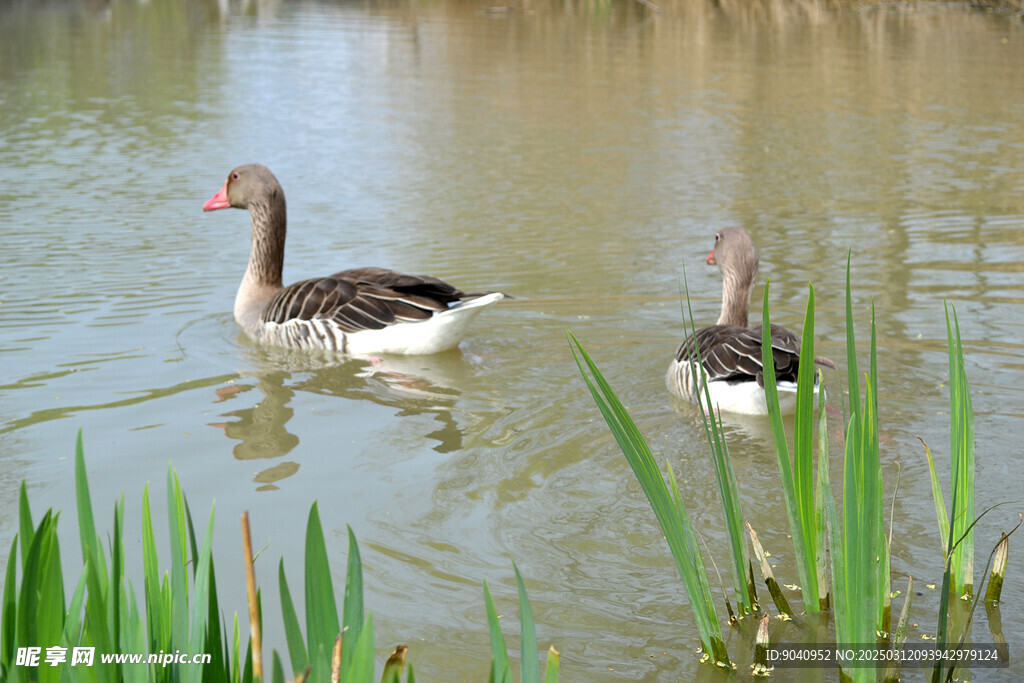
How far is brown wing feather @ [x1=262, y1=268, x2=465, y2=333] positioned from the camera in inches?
295

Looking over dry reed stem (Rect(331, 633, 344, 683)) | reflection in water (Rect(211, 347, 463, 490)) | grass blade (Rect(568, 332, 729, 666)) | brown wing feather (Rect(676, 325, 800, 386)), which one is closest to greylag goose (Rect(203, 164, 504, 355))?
reflection in water (Rect(211, 347, 463, 490))

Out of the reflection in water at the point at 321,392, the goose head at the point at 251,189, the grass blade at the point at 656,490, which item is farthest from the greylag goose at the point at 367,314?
the grass blade at the point at 656,490

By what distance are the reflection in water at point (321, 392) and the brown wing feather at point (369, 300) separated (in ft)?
0.90

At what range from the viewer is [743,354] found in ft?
19.7

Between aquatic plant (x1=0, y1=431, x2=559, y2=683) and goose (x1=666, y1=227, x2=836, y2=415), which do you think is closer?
aquatic plant (x1=0, y1=431, x2=559, y2=683)

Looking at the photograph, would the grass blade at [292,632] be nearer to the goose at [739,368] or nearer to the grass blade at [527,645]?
the grass blade at [527,645]

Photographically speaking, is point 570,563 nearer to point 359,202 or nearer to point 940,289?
point 940,289

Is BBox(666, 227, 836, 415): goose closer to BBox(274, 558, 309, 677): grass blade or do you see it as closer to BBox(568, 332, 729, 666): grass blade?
BBox(568, 332, 729, 666): grass blade

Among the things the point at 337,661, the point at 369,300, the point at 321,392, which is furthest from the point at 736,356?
the point at 337,661

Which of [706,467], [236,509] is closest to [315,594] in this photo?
[236,509]

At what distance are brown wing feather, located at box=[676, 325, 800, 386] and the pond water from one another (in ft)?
1.07

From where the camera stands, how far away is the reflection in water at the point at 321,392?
586cm

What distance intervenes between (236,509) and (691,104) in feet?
48.5

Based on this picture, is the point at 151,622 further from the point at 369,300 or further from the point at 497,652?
the point at 369,300
